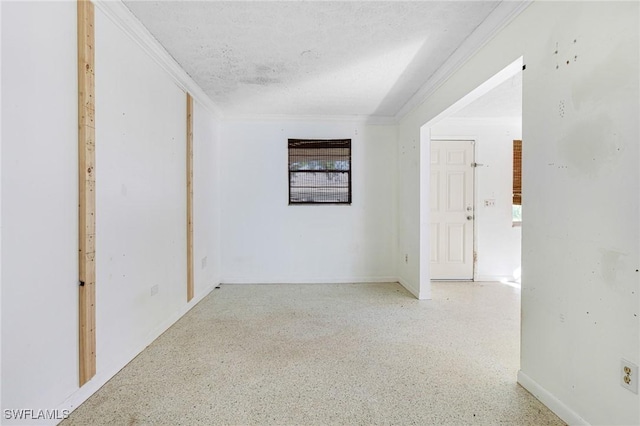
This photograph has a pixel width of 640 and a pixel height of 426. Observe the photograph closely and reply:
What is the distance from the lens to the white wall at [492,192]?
465cm

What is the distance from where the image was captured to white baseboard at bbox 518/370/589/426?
5.08 ft

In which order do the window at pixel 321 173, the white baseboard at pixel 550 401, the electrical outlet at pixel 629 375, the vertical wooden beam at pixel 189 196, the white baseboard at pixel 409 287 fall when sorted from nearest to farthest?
the electrical outlet at pixel 629 375 → the white baseboard at pixel 550 401 → the vertical wooden beam at pixel 189 196 → the white baseboard at pixel 409 287 → the window at pixel 321 173

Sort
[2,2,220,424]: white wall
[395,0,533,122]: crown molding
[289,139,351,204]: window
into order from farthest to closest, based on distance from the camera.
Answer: [289,139,351,204]: window < [395,0,533,122]: crown molding < [2,2,220,424]: white wall

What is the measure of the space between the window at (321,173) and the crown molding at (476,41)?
1447 millimetres

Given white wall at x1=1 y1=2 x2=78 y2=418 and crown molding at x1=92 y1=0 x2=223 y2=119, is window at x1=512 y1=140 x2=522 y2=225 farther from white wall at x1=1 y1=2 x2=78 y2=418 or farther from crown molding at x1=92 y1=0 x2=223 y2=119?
white wall at x1=1 y1=2 x2=78 y2=418

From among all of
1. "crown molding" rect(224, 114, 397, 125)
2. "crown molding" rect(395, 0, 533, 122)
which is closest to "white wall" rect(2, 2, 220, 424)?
"crown molding" rect(224, 114, 397, 125)

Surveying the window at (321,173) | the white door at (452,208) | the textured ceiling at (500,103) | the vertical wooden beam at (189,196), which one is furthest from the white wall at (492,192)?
the vertical wooden beam at (189,196)

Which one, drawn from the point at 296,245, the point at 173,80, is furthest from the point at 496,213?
the point at 173,80

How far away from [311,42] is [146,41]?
4.16 feet

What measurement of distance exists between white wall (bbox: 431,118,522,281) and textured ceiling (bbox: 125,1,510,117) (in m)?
1.51

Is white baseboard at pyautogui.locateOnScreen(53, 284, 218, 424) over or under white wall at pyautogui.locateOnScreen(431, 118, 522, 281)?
under

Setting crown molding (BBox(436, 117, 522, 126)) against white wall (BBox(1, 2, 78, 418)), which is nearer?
white wall (BBox(1, 2, 78, 418))

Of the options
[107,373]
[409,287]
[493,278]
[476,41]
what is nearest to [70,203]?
[107,373]

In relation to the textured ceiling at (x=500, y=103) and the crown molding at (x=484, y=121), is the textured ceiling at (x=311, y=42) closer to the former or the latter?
the textured ceiling at (x=500, y=103)
